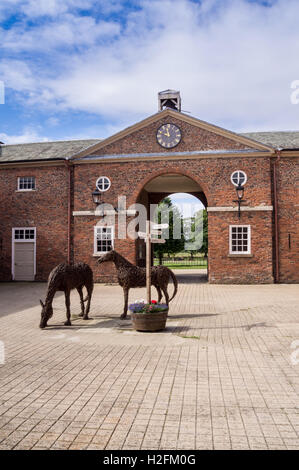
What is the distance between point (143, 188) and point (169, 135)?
9.48ft

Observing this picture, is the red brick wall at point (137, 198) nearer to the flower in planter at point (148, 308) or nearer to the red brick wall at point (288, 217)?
the red brick wall at point (288, 217)

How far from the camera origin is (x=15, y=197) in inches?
819

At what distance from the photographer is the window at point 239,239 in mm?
18594

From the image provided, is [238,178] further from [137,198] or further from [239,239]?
[137,198]

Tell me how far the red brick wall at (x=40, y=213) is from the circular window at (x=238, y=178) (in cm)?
→ 837

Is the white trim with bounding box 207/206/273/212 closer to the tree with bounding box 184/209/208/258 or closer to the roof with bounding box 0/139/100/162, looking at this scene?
the roof with bounding box 0/139/100/162

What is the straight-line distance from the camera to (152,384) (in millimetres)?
5176

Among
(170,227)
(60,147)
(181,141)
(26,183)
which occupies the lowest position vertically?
(170,227)

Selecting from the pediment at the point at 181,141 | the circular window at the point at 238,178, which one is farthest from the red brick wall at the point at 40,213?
the circular window at the point at 238,178

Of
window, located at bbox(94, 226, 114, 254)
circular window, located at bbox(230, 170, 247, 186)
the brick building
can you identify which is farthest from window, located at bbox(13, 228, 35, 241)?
circular window, located at bbox(230, 170, 247, 186)

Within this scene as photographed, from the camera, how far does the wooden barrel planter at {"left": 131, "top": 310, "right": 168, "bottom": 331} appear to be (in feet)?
27.5

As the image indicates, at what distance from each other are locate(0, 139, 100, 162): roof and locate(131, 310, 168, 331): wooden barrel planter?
13.4m

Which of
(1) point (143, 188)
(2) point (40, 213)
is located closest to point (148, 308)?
(1) point (143, 188)
